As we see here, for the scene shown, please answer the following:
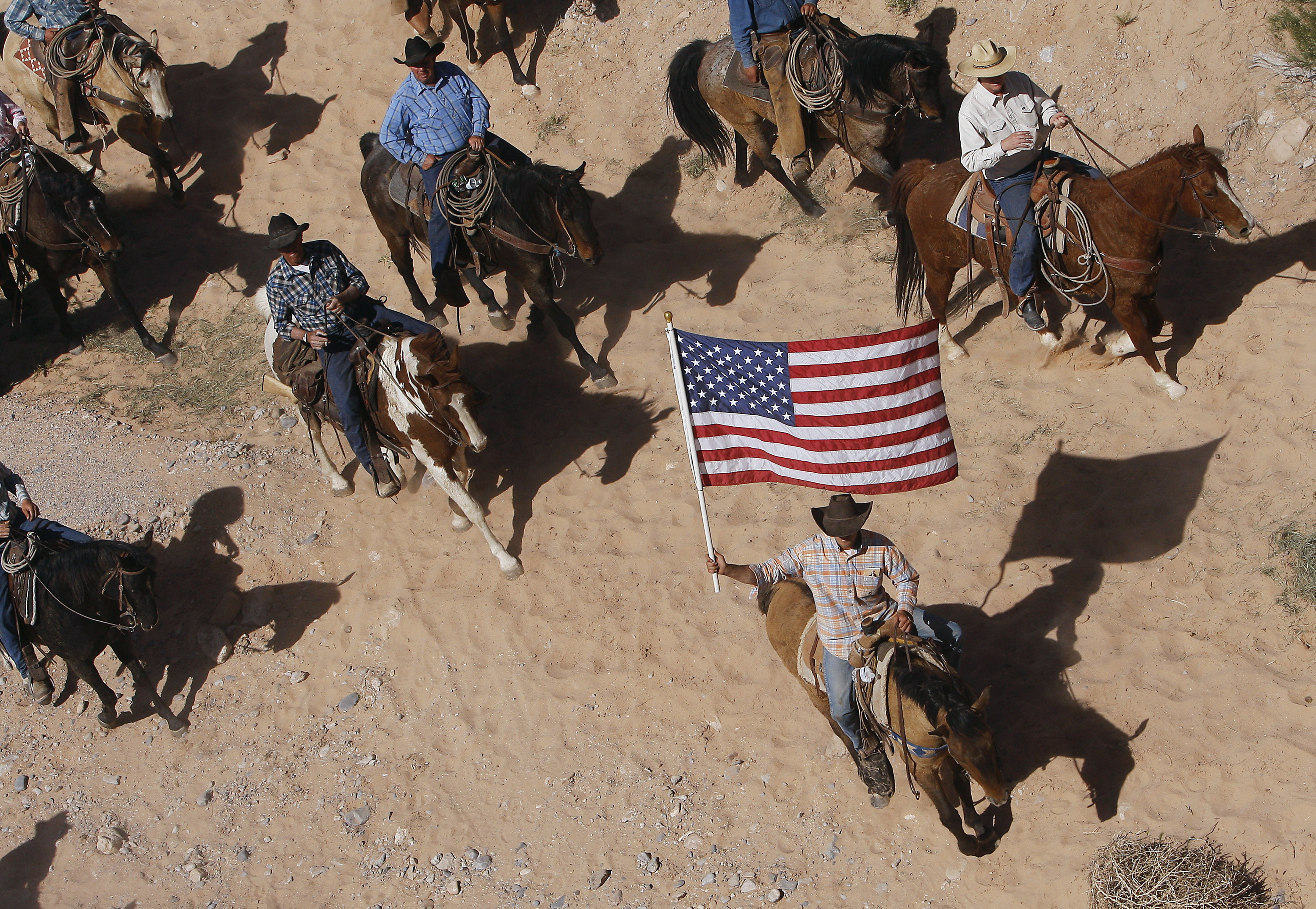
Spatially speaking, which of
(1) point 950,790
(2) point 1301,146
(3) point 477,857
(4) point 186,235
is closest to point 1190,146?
(2) point 1301,146

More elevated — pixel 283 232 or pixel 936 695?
pixel 283 232

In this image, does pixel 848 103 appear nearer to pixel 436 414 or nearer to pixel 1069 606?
pixel 436 414

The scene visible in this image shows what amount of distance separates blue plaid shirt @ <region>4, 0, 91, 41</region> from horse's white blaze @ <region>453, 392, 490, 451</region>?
936cm

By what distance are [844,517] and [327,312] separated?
5.19 metres

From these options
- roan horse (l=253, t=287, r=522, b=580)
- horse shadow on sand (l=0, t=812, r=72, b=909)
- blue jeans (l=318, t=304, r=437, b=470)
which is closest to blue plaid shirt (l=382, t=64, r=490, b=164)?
blue jeans (l=318, t=304, r=437, b=470)

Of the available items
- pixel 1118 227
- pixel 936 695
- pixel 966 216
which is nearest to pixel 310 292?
pixel 966 216

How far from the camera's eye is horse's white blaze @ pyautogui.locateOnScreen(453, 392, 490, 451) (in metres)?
7.47

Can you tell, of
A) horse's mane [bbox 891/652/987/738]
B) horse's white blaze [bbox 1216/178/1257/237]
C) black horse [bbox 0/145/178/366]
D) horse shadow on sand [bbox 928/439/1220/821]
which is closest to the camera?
horse's mane [bbox 891/652/987/738]

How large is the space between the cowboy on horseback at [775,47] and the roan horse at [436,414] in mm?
4698

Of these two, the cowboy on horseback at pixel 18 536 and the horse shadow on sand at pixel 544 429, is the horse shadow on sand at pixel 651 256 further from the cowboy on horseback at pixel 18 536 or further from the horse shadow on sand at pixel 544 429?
the cowboy on horseback at pixel 18 536

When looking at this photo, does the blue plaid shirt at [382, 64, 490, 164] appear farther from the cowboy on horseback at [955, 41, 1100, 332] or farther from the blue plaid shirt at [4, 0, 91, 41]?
the blue plaid shirt at [4, 0, 91, 41]

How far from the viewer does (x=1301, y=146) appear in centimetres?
851

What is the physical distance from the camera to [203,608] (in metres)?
8.64

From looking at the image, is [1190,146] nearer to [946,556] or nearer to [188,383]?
[946,556]
